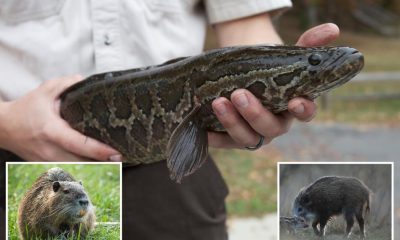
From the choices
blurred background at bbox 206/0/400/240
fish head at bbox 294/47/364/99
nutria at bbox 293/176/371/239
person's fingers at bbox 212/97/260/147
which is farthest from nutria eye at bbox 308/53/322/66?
blurred background at bbox 206/0/400/240

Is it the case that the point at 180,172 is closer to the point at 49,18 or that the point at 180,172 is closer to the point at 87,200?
the point at 87,200

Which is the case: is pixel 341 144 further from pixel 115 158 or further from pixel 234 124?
pixel 234 124

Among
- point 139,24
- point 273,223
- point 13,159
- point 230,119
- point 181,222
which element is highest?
point 139,24

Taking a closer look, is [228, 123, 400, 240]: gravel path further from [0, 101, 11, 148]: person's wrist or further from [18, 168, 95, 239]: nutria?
[18, 168, 95, 239]: nutria

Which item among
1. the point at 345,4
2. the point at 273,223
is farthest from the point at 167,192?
the point at 345,4

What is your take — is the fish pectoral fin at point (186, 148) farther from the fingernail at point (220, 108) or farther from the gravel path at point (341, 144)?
the gravel path at point (341, 144)

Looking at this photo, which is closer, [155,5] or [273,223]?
[155,5]

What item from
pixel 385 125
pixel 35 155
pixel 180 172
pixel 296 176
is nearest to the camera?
pixel 296 176

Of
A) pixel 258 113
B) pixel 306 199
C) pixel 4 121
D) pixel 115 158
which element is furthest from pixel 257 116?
pixel 4 121
